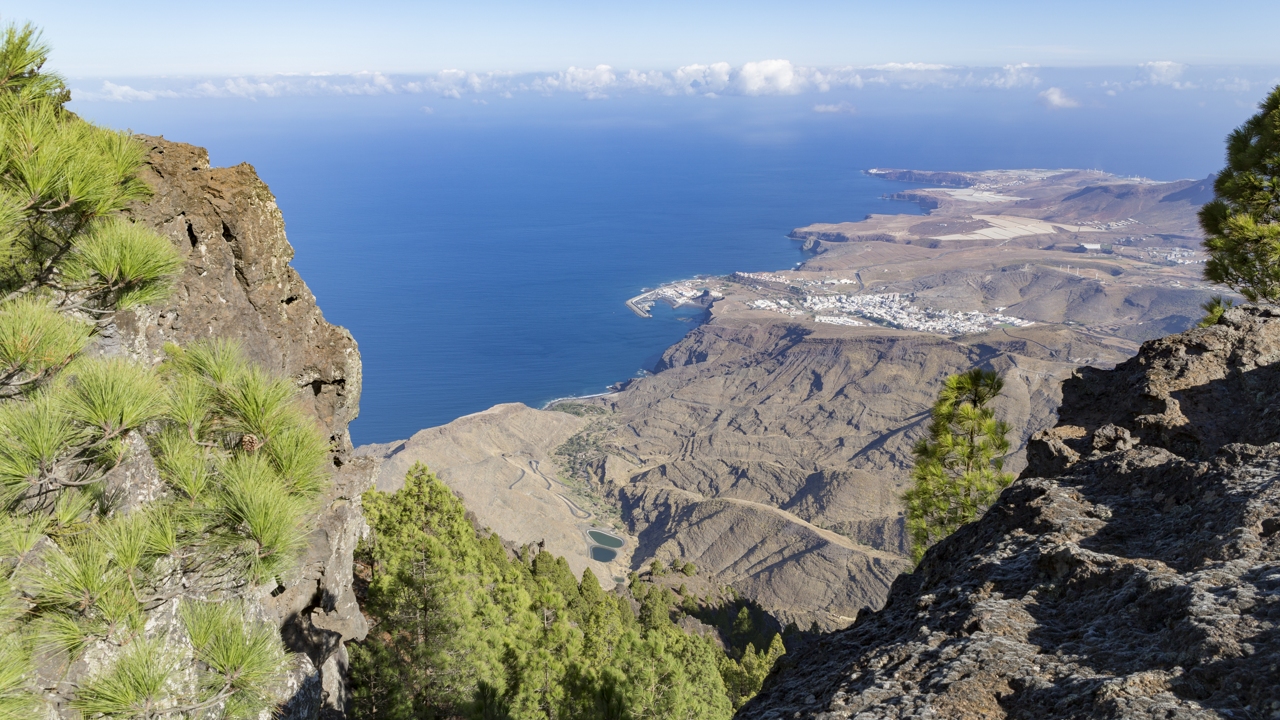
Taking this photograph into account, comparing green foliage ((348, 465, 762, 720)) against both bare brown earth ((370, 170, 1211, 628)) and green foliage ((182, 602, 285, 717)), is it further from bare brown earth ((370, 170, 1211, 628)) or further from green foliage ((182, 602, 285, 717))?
bare brown earth ((370, 170, 1211, 628))

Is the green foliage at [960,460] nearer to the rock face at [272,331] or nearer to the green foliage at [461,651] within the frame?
the green foliage at [461,651]

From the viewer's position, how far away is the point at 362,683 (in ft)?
42.5

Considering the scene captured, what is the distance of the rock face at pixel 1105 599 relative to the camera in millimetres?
3502

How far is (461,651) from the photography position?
12977 millimetres

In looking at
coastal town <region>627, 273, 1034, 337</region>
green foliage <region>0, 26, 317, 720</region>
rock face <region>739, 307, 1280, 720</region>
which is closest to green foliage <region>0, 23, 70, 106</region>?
green foliage <region>0, 26, 317, 720</region>

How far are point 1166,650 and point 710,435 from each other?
7599cm

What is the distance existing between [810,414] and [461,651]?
73370 mm

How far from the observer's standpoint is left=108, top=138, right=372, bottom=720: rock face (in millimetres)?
7672

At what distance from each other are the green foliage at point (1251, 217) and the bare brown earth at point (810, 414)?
109ft

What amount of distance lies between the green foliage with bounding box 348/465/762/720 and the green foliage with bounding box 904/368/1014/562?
526cm

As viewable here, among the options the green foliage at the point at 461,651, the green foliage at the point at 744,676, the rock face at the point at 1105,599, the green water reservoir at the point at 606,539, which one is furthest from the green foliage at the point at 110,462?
the green water reservoir at the point at 606,539

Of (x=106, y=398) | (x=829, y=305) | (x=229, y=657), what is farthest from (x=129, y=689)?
(x=829, y=305)

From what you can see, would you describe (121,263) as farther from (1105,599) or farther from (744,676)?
(744,676)

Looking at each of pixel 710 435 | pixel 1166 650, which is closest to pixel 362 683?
pixel 1166 650
